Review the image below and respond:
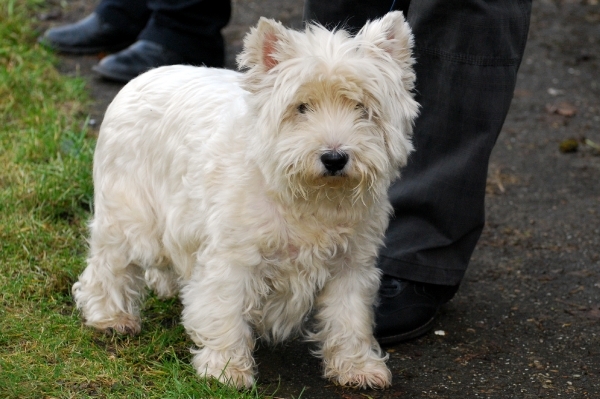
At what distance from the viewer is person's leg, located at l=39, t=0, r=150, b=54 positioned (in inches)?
259

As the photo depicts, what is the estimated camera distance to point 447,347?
3668 mm

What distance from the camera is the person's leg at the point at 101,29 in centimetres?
657

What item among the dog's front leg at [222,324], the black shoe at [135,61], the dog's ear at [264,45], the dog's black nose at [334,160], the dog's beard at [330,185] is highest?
the dog's ear at [264,45]

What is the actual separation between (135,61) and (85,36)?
78 cm

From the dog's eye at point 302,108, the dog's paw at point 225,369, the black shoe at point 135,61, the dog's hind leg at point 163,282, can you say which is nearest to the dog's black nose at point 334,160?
the dog's eye at point 302,108

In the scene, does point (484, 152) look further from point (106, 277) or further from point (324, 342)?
point (106, 277)

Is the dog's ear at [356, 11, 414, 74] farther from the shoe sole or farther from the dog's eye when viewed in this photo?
the shoe sole

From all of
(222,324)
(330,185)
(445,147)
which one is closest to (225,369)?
(222,324)

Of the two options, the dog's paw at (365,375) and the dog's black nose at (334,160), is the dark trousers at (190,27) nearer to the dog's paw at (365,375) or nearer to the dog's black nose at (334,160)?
the dog's paw at (365,375)

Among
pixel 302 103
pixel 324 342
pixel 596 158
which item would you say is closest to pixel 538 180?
pixel 596 158

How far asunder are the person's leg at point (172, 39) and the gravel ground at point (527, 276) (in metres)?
0.18

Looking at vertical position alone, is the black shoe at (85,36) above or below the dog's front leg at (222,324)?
below

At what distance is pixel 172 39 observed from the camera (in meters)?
6.14

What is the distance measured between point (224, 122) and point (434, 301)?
1252 mm
